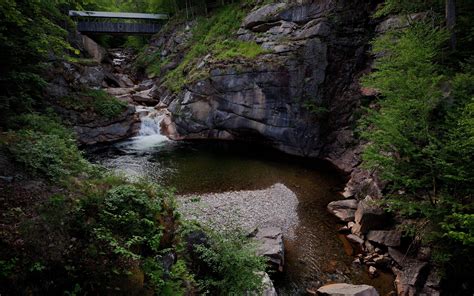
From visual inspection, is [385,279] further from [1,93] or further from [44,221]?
[1,93]

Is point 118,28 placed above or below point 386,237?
above

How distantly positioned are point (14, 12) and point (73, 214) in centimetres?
522

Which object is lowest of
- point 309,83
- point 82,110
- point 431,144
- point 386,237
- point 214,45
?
point 386,237

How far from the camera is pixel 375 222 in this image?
39.3 ft

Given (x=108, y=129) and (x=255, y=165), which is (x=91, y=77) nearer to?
(x=108, y=129)

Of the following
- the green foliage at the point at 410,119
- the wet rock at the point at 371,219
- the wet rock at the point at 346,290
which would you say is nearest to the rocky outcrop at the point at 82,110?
the wet rock at the point at 371,219

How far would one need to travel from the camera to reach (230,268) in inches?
277

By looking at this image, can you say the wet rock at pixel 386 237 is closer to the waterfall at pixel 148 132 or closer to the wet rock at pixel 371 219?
the wet rock at pixel 371 219

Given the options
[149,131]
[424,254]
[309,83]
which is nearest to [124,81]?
[149,131]

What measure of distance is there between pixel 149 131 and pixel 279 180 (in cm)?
1466

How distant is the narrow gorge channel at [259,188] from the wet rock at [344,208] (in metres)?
0.36

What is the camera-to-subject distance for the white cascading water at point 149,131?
80.6 feet

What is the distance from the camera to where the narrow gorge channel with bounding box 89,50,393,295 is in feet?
34.3

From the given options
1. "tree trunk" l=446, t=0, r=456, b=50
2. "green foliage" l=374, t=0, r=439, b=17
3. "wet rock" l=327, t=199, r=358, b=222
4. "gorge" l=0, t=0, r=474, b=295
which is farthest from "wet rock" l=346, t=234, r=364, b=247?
"green foliage" l=374, t=0, r=439, b=17
